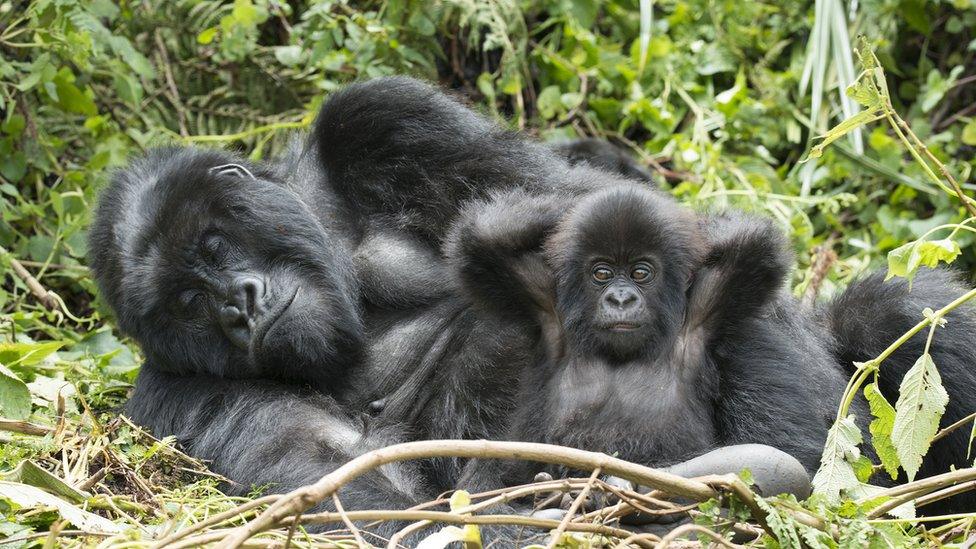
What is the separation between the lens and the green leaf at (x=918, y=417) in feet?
8.32

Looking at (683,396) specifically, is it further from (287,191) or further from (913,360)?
(287,191)

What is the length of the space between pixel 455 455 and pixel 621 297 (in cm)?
101

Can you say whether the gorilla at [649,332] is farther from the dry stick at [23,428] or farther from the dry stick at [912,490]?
the dry stick at [23,428]

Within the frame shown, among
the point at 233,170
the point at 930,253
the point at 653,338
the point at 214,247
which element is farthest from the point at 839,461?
the point at 233,170

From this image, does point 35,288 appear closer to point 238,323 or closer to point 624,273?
point 238,323

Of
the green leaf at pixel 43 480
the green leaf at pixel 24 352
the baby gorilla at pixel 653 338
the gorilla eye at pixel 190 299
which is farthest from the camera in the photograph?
the green leaf at pixel 24 352

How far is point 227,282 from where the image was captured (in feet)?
11.1

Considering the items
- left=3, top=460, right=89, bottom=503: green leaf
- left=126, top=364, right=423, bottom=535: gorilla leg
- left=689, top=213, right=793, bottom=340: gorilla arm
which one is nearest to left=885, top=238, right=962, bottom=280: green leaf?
left=689, top=213, right=793, bottom=340: gorilla arm

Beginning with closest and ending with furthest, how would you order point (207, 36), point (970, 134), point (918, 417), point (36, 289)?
point (918, 417)
point (36, 289)
point (970, 134)
point (207, 36)

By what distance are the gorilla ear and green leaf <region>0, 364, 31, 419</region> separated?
2.74 feet

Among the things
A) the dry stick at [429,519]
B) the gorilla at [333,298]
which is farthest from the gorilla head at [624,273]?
the dry stick at [429,519]

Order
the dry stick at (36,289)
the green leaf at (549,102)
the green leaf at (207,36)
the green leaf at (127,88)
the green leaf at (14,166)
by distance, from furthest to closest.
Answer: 1. the green leaf at (549,102)
2. the green leaf at (207,36)
3. the green leaf at (127,88)
4. the green leaf at (14,166)
5. the dry stick at (36,289)

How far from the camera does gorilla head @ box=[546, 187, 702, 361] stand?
2988mm

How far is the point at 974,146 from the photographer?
→ 5.69 m
